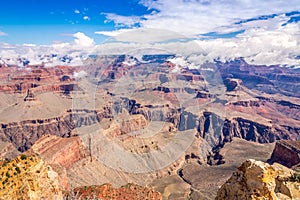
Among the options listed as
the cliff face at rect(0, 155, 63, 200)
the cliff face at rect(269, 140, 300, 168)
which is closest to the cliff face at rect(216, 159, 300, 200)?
the cliff face at rect(0, 155, 63, 200)

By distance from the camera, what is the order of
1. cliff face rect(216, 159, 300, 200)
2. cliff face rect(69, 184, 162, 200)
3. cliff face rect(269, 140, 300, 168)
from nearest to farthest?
cliff face rect(216, 159, 300, 200) → cliff face rect(69, 184, 162, 200) → cliff face rect(269, 140, 300, 168)

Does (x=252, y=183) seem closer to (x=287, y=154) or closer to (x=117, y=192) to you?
(x=117, y=192)

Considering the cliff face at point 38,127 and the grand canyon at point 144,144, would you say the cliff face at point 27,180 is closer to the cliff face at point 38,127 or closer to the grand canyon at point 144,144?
the grand canyon at point 144,144

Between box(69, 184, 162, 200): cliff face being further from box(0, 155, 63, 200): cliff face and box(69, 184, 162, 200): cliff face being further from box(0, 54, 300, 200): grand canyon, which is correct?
box(0, 155, 63, 200): cliff face

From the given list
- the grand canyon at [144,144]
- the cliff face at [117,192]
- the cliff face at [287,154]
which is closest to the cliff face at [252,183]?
the grand canyon at [144,144]

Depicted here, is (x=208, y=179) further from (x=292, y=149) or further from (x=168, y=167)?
(x=292, y=149)

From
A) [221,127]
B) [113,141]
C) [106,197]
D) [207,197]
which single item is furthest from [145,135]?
[221,127]
